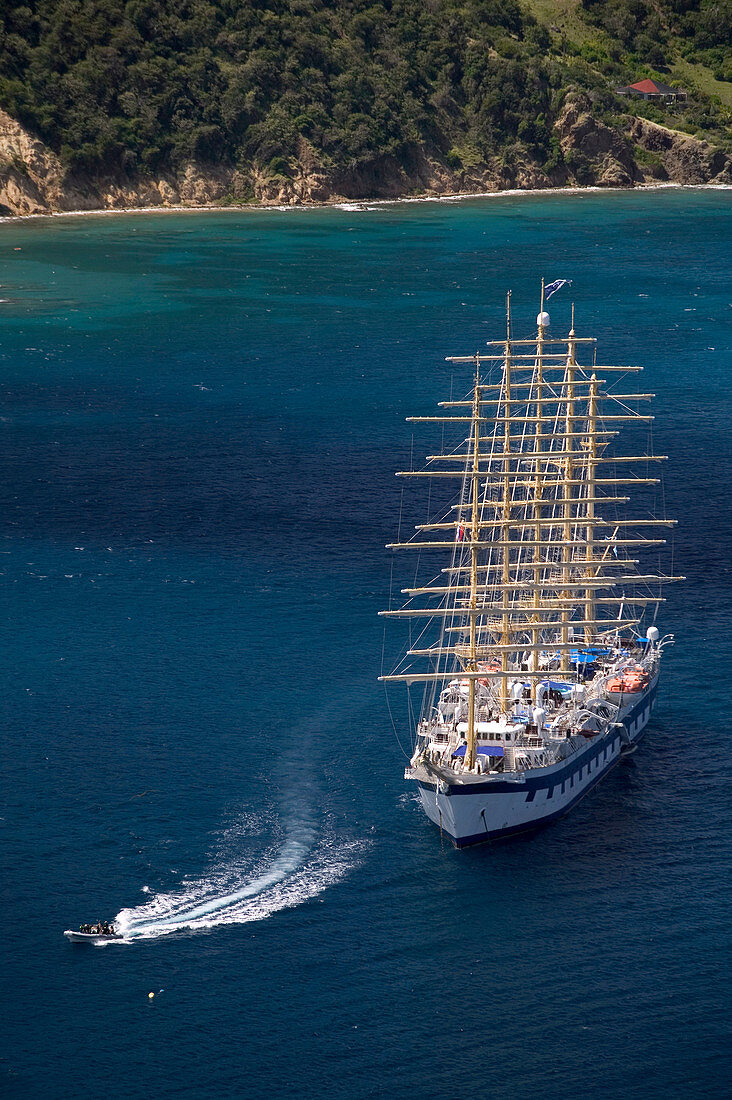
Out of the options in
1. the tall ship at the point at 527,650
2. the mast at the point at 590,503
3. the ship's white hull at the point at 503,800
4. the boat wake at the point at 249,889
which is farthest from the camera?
the mast at the point at 590,503

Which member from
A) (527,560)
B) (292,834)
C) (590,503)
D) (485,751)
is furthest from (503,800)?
A: (527,560)

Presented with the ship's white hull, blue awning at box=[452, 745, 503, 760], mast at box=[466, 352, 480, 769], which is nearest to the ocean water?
the ship's white hull

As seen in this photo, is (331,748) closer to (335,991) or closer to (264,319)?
(335,991)

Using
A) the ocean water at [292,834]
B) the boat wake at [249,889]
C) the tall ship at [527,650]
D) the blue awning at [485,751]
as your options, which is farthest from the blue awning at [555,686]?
the boat wake at [249,889]

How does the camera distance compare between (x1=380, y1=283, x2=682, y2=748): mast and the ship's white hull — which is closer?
the ship's white hull

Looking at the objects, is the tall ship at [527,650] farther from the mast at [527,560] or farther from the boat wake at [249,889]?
the boat wake at [249,889]

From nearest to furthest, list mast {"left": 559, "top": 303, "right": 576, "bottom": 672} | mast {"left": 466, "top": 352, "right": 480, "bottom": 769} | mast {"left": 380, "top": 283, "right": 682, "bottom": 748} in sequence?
1. mast {"left": 466, "top": 352, "right": 480, "bottom": 769}
2. mast {"left": 380, "top": 283, "right": 682, "bottom": 748}
3. mast {"left": 559, "top": 303, "right": 576, "bottom": 672}

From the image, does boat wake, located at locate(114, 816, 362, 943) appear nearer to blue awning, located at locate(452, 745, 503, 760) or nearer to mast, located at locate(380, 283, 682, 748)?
blue awning, located at locate(452, 745, 503, 760)

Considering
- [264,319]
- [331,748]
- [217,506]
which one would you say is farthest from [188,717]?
[264,319]
